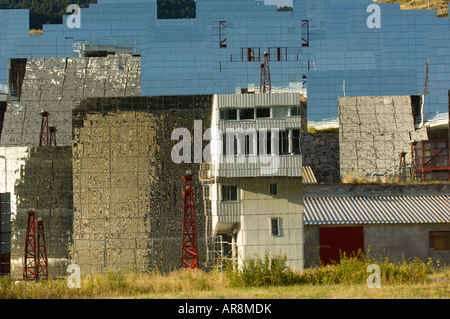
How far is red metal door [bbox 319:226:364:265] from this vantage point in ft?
160

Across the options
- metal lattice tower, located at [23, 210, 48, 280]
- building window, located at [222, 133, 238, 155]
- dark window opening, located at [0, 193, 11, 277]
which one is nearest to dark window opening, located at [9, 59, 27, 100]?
metal lattice tower, located at [23, 210, 48, 280]

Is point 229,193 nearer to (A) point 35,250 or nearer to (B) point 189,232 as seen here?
(B) point 189,232

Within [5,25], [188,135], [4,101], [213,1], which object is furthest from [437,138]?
[5,25]

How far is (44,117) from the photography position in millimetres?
71438

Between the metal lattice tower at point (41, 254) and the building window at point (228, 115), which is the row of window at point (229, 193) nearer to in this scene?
the building window at point (228, 115)

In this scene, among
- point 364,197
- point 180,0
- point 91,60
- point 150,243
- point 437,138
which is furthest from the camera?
point 180,0

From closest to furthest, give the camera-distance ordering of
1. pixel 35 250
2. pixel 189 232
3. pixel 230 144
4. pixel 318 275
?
pixel 318 275 < pixel 230 144 < pixel 189 232 < pixel 35 250

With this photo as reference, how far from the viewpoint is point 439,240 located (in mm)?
49250

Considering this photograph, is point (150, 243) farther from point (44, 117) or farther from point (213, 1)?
point (213, 1)

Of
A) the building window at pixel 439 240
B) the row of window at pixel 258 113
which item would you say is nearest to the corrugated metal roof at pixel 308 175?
the building window at pixel 439 240

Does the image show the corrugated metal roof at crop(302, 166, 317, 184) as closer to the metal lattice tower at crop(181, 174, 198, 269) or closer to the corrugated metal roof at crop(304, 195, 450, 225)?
the corrugated metal roof at crop(304, 195, 450, 225)

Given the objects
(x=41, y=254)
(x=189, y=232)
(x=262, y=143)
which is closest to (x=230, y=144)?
(x=262, y=143)

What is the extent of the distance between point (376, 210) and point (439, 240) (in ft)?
13.9

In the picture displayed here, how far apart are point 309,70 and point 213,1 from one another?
13.4m
